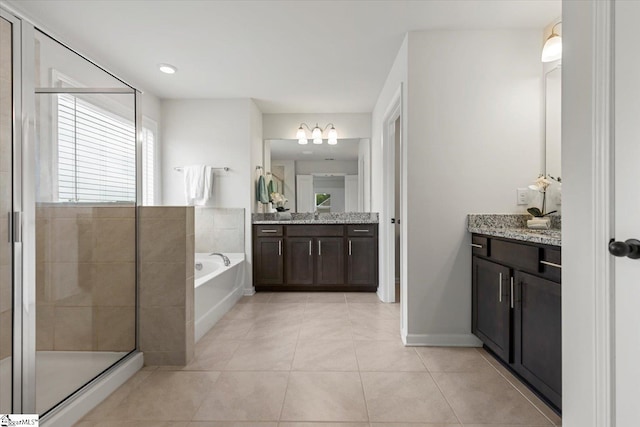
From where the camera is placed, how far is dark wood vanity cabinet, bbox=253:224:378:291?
4121 mm

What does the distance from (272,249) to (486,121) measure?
271 centimetres

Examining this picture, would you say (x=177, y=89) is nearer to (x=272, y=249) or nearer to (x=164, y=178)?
(x=164, y=178)

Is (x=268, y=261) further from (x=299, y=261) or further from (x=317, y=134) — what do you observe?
(x=317, y=134)

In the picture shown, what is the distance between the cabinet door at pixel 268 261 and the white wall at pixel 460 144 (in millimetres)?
2026

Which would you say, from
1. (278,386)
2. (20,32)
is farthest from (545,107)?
(20,32)

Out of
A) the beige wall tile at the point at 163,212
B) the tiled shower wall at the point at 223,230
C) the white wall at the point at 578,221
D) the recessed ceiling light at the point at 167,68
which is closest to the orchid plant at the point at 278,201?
the tiled shower wall at the point at 223,230

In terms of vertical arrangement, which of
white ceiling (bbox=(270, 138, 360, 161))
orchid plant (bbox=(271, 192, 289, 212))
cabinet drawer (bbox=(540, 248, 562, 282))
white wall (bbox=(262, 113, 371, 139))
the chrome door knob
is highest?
white wall (bbox=(262, 113, 371, 139))

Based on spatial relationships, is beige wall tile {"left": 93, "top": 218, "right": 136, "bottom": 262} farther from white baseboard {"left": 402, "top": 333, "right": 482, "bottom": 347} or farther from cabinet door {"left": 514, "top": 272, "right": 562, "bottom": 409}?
cabinet door {"left": 514, "top": 272, "right": 562, "bottom": 409}

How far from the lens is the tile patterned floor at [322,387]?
1.60m

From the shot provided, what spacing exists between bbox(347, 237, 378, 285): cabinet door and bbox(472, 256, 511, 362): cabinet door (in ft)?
5.79

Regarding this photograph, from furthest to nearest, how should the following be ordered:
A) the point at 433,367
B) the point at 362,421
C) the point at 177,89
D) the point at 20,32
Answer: the point at 177,89, the point at 433,367, the point at 362,421, the point at 20,32

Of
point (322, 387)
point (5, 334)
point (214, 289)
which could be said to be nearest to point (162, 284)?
point (5, 334)

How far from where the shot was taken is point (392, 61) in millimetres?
2980

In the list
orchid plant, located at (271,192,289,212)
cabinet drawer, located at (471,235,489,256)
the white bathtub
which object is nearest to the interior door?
cabinet drawer, located at (471,235,489,256)
